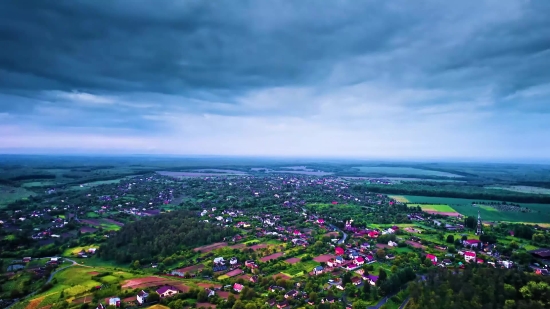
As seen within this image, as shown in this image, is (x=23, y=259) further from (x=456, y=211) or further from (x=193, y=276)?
(x=456, y=211)

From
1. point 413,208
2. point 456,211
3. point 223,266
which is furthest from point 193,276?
point 456,211

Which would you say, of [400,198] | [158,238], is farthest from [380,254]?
[400,198]

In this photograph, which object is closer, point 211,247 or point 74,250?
point 74,250

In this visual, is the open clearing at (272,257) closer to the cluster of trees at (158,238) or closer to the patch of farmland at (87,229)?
the cluster of trees at (158,238)

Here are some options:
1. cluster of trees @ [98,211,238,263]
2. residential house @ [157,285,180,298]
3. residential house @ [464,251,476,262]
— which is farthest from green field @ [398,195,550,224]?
residential house @ [157,285,180,298]

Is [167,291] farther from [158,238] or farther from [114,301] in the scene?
[158,238]

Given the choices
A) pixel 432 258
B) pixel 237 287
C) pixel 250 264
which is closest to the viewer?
pixel 237 287

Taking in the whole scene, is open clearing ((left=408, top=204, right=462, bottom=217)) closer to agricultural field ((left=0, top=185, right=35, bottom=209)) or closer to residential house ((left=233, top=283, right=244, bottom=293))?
residential house ((left=233, top=283, right=244, bottom=293))
